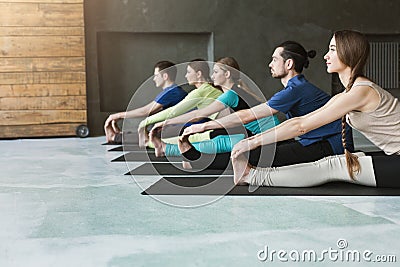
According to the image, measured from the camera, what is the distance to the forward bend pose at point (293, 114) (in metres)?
3.37

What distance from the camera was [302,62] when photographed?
3551 millimetres

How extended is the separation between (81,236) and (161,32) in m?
5.40

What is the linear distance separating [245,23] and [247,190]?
187 inches

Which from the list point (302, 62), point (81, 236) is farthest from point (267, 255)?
point (302, 62)

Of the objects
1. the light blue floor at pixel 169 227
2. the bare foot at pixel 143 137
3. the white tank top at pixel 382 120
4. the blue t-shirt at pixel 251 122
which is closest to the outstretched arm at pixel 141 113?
the bare foot at pixel 143 137

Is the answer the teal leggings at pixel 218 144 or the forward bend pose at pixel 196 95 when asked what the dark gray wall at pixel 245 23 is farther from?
the teal leggings at pixel 218 144

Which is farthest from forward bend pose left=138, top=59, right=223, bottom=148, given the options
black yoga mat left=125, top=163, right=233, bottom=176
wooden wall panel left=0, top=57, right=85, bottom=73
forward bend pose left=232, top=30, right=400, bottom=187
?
wooden wall panel left=0, top=57, right=85, bottom=73

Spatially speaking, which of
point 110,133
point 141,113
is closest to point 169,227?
point 141,113

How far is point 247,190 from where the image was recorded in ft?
10.1

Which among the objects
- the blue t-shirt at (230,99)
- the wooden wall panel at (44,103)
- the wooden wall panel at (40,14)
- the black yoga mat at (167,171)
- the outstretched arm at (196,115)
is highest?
the wooden wall panel at (40,14)

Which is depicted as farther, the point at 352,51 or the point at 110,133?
the point at 110,133

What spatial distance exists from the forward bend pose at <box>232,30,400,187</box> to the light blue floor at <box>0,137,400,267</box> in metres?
0.23

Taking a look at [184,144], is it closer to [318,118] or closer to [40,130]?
[318,118]

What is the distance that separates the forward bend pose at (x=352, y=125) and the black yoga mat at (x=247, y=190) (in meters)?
0.05
